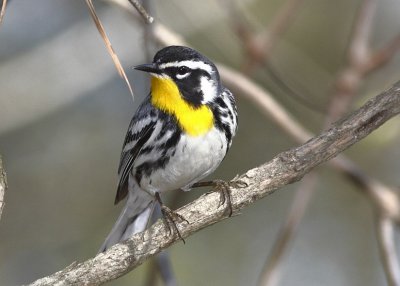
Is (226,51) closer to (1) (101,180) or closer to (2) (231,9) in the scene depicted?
(1) (101,180)

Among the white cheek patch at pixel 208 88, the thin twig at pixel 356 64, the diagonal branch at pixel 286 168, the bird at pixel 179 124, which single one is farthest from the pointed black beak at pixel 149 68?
the thin twig at pixel 356 64

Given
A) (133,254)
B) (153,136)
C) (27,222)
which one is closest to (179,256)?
(27,222)

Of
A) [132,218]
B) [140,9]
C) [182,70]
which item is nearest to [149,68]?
[182,70]

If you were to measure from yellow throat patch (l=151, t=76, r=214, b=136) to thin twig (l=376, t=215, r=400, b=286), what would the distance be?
130 centimetres

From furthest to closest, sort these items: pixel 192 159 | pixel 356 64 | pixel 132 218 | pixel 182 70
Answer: pixel 356 64 → pixel 132 218 → pixel 182 70 → pixel 192 159

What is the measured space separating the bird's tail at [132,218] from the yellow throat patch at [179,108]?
0.78 metres

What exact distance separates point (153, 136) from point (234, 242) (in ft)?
12.2

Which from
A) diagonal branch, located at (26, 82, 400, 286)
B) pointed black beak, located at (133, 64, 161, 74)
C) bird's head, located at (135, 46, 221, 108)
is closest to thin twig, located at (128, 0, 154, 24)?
diagonal branch, located at (26, 82, 400, 286)

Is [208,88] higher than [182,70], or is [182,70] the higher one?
[182,70]

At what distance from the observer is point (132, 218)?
5188mm

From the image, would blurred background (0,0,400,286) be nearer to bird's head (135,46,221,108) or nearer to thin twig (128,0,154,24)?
bird's head (135,46,221,108)

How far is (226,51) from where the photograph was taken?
7629 mm

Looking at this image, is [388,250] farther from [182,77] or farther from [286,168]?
[182,77]

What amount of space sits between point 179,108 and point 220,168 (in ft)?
9.86
